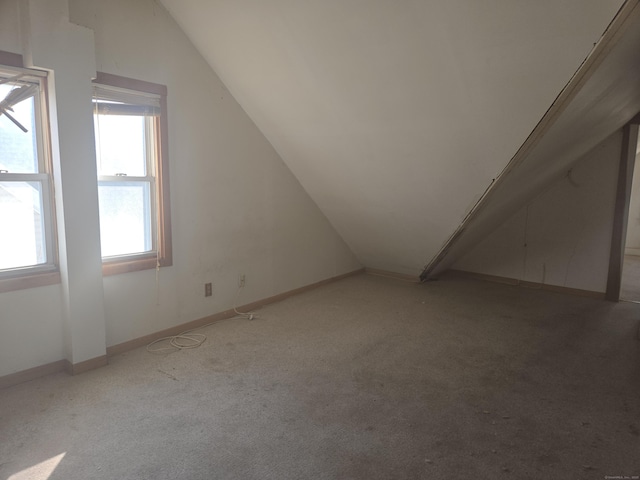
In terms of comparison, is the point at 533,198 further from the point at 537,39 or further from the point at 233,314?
the point at 233,314

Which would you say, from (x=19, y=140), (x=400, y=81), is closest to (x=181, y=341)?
(x=19, y=140)

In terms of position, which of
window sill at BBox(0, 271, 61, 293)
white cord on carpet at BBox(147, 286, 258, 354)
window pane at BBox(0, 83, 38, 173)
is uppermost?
window pane at BBox(0, 83, 38, 173)

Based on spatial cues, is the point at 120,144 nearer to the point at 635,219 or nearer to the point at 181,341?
the point at 181,341

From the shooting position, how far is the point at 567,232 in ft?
14.7

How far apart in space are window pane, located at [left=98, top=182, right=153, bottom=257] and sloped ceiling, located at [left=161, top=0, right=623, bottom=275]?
1.16 metres

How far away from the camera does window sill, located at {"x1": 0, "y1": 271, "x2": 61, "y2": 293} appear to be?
7.50 ft

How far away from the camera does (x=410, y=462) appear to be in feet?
5.82

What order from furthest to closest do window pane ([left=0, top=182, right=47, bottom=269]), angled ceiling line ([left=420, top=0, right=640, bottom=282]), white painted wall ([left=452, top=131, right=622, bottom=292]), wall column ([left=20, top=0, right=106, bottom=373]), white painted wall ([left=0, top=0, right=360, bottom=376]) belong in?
white painted wall ([left=452, top=131, right=622, bottom=292]) < white painted wall ([left=0, top=0, right=360, bottom=376]) < window pane ([left=0, top=182, right=47, bottom=269]) < wall column ([left=20, top=0, right=106, bottom=373]) < angled ceiling line ([left=420, top=0, right=640, bottom=282])

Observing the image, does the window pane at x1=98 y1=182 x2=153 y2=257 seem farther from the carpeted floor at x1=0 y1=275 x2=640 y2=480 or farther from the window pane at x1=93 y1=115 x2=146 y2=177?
the carpeted floor at x1=0 y1=275 x2=640 y2=480

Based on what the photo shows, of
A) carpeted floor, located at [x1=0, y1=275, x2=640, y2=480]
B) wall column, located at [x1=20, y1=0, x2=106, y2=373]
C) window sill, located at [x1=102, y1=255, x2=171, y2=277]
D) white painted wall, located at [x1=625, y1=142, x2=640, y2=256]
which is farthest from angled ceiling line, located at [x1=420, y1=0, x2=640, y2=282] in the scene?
white painted wall, located at [x1=625, y1=142, x2=640, y2=256]

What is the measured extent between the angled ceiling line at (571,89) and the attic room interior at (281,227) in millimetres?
16

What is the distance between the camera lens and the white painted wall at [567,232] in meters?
4.23

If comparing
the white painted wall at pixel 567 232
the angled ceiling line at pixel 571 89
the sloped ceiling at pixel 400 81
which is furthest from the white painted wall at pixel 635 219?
the angled ceiling line at pixel 571 89

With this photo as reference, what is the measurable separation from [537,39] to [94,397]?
2956mm
